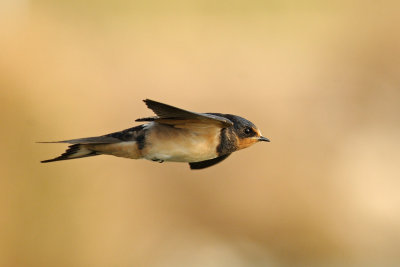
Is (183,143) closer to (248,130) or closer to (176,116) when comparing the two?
(176,116)

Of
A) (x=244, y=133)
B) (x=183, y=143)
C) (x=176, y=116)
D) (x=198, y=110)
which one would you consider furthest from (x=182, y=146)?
(x=198, y=110)

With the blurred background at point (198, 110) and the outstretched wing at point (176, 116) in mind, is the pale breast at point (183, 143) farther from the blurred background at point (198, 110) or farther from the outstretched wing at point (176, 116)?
the blurred background at point (198, 110)

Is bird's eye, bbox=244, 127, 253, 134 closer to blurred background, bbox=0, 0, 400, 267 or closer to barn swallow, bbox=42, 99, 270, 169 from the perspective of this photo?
barn swallow, bbox=42, 99, 270, 169

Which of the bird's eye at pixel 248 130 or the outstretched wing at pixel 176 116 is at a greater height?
the outstretched wing at pixel 176 116

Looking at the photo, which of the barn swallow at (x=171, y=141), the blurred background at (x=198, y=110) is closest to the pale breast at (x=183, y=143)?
the barn swallow at (x=171, y=141)

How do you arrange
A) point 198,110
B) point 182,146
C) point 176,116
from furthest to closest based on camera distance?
point 198,110 → point 182,146 → point 176,116

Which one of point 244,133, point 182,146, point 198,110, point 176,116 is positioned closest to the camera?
point 176,116
